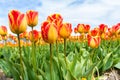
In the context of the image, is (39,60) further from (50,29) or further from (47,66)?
(50,29)

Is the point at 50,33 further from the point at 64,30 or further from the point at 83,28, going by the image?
the point at 83,28

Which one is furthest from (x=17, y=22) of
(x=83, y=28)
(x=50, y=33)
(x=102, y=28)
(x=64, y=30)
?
(x=83, y=28)

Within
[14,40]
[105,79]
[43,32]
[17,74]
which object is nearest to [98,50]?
[105,79]

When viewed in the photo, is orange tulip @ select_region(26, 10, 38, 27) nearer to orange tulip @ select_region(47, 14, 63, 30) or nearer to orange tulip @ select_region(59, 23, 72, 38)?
orange tulip @ select_region(47, 14, 63, 30)

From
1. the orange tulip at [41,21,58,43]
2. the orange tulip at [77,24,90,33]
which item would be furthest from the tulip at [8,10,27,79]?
the orange tulip at [77,24,90,33]

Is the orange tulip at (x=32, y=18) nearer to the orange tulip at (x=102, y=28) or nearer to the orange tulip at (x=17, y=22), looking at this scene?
the orange tulip at (x=17, y=22)

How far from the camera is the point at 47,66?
365 cm

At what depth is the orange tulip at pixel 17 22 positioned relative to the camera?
9.39 ft

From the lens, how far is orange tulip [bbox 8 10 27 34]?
2.86 m

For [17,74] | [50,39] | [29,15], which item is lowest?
[17,74]

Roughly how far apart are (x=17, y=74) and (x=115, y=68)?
Result: 2.60 meters

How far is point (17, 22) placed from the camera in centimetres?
287

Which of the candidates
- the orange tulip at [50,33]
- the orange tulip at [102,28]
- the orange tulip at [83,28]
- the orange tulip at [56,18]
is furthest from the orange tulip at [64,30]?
the orange tulip at [83,28]

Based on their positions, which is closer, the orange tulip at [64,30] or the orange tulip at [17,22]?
the orange tulip at [17,22]
